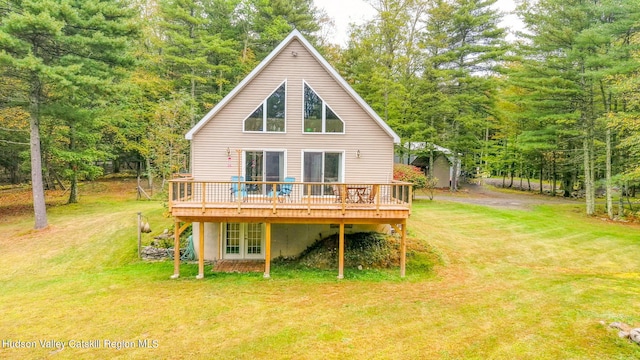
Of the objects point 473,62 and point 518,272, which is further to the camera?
point 473,62

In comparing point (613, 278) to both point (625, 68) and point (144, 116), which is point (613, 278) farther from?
point (144, 116)

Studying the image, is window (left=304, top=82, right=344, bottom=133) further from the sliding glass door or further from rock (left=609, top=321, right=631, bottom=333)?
rock (left=609, top=321, right=631, bottom=333)

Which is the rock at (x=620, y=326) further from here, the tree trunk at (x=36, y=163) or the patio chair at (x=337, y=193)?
the tree trunk at (x=36, y=163)

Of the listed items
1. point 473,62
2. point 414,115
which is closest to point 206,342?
point 414,115

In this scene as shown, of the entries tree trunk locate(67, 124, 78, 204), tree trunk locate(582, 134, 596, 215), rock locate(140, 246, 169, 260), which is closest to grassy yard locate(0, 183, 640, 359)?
rock locate(140, 246, 169, 260)

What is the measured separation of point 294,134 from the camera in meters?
12.0

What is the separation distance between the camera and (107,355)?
5.99 metres

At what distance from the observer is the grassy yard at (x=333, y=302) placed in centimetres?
620

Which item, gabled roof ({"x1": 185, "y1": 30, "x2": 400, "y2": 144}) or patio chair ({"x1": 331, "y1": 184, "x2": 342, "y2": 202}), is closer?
patio chair ({"x1": 331, "y1": 184, "x2": 342, "y2": 202})

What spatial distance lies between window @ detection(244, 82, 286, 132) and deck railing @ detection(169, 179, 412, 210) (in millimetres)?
2140

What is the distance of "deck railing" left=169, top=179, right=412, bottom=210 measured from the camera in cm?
976

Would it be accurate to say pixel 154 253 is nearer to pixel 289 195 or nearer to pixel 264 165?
pixel 264 165

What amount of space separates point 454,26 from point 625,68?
1318 cm

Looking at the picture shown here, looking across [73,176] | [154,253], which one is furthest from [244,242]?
[73,176]
